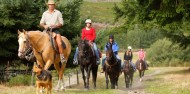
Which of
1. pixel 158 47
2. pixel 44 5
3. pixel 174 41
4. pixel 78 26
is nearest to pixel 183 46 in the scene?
pixel 174 41

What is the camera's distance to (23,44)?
13.2 meters

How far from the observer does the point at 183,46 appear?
38031mm

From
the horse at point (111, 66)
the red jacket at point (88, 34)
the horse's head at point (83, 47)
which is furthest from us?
the horse at point (111, 66)

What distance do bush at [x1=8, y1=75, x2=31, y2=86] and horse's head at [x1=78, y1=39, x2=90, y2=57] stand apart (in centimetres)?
551

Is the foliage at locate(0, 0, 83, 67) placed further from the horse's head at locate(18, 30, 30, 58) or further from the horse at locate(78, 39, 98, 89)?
the horse's head at locate(18, 30, 30, 58)

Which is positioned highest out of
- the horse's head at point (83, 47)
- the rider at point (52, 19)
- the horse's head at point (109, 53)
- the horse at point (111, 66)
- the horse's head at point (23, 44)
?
the rider at point (52, 19)

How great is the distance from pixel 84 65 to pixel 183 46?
2194 centimetres

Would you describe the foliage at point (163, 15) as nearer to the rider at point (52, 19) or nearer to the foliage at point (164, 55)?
the rider at point (52, 19)

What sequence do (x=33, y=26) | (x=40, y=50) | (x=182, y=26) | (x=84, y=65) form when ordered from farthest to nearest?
1. (x=33, y=26)
2. (x=182, y=26)
3. (x=84, y=65)
4. (x=40, y=50)

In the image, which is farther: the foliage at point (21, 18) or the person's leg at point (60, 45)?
the foliage at point (21, 18)

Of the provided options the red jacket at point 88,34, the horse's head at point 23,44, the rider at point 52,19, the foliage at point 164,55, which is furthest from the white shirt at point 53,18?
the foliage at point 164,55

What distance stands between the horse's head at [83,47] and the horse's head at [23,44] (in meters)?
4.01

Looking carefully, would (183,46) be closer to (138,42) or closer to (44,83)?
(44,83)

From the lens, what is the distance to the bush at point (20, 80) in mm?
21328
